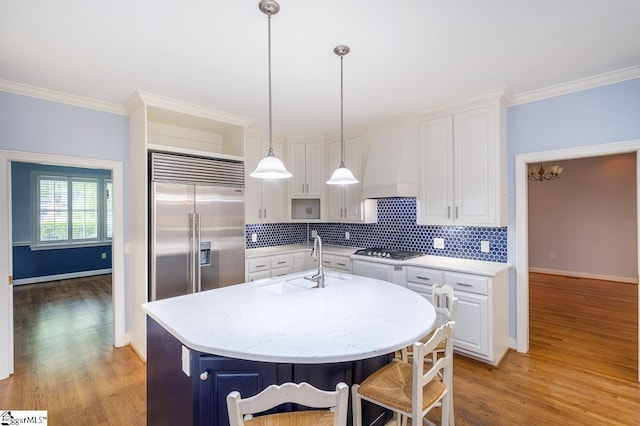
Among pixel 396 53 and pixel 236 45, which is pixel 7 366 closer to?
pixel 236 45

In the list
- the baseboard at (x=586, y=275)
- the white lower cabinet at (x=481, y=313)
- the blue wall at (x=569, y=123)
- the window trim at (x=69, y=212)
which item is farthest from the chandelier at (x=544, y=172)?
the window trim at (x=69, y=212)

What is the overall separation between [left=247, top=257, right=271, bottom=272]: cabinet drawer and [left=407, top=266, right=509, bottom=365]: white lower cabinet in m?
2.06

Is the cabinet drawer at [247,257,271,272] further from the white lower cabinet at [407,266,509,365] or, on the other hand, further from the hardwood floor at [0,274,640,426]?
the white lower cabinet at [407,266,509,365]

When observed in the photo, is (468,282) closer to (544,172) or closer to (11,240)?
(11,240)

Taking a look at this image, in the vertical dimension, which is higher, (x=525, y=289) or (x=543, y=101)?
(x=543, y=101)

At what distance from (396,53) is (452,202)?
1.76 m

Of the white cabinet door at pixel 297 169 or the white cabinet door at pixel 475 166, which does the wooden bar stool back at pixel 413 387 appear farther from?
the white cabinet door at pixel 297 169

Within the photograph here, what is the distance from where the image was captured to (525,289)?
10.3ft

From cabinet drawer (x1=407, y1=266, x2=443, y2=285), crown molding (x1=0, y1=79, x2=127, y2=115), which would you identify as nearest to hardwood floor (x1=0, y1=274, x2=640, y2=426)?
cabinet drawer (x1=407, y1=266, x2=443, y2=285)

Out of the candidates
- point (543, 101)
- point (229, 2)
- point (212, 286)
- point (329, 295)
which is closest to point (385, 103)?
point (543, 101)

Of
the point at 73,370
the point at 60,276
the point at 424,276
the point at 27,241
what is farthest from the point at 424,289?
the point at 27,241

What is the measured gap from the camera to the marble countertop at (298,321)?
132 centimetres

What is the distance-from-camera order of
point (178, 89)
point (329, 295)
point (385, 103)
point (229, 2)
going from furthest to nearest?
point (385, 103) → point (178, 89) → point (329, 295) → point (229, 2)

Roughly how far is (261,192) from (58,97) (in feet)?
7.74
